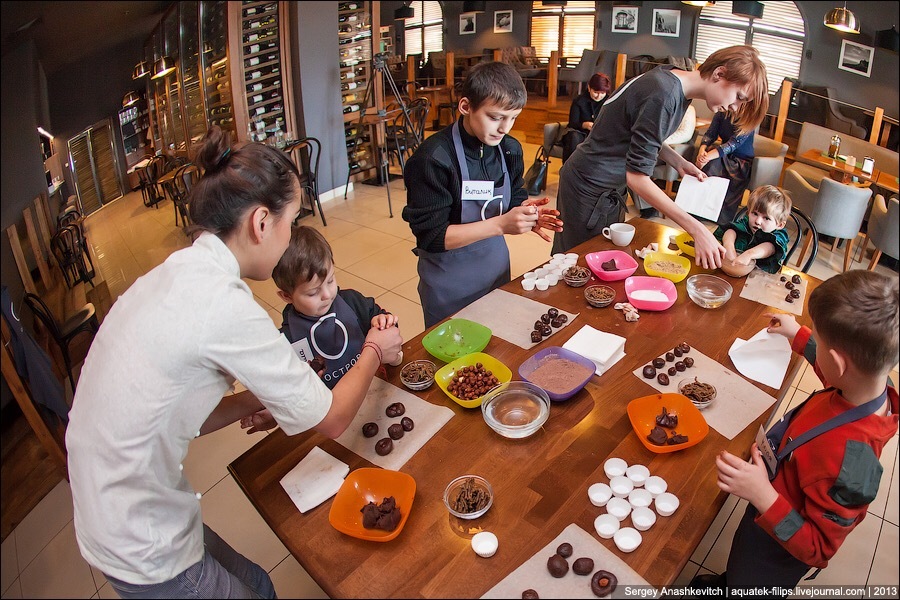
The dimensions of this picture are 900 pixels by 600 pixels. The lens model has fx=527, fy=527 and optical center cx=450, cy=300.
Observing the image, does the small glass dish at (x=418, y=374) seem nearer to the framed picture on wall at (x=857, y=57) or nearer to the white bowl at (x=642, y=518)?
the white bowl at (x=642, y=518)

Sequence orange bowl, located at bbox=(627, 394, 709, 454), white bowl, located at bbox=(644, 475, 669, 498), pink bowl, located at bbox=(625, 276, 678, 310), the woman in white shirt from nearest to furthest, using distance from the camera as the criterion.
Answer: the woman in white shirt, white bowl, located at bbox=(644, 475, 669, 498), orange bowl, located at bbox=(627, 394, 709, 454), pink bowl, located at bbox=(625, 276, 678, 310)

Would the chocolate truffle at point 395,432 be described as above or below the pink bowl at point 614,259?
below

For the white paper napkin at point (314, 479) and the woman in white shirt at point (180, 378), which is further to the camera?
the white paper napkin at point (314, 479)

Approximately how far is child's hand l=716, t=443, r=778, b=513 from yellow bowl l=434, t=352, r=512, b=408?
511 mm

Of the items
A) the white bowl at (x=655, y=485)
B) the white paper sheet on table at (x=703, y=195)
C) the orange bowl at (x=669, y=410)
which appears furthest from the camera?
the white paper sheet on table at (x=703, y=195)

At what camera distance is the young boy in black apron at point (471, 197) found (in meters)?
1.53

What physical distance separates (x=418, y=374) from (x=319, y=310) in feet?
1.16

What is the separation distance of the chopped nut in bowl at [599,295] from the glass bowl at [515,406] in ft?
1.71

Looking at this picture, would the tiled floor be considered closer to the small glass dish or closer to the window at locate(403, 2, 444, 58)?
the small glass dish

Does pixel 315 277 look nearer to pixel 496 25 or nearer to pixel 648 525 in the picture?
pixel 648 525

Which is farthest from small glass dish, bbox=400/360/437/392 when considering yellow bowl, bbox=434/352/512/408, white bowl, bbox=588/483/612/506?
white bowl, bbox=588/483/612/506

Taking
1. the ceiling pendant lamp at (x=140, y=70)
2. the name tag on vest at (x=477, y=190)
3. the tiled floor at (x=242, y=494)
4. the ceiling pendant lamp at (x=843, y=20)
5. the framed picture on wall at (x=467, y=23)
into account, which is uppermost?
the framed picture on wall at (x=467, y=23)

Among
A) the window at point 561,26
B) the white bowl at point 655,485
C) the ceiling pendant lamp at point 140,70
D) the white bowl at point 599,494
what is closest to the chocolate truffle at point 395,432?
the white bowl at point 599,494

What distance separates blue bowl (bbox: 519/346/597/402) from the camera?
4.06ft
